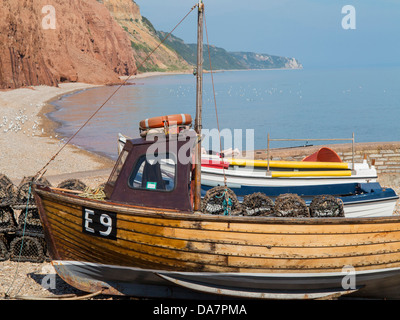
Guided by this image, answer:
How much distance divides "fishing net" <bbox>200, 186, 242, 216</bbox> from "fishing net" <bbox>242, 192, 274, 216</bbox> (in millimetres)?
193

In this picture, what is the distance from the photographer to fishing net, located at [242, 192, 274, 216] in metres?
8.04

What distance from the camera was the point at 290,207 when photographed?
780 centimetres

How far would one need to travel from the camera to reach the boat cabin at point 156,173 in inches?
291

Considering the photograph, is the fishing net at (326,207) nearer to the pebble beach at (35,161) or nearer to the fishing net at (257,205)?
the fishing net at (257,205)

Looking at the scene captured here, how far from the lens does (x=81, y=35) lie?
4163 inches

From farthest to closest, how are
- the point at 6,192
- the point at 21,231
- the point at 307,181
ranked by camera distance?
the point at 307,181
the point at 6,192
the point at 21,231

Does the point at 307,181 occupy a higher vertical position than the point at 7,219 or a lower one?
higher

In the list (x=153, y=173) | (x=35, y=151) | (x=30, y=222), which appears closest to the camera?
(x=153, y=173)

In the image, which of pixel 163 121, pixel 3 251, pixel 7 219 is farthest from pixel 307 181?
pixel 3 251

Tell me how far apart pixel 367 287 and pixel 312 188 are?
10.4 feet

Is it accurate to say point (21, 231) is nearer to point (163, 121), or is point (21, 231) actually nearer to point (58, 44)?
point (163, 121)

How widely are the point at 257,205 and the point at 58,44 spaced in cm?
7788

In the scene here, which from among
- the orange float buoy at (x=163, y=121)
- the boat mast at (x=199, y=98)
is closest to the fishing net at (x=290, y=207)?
the boat mast at (x=199, y=98)

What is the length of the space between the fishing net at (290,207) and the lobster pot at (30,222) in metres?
4.93
